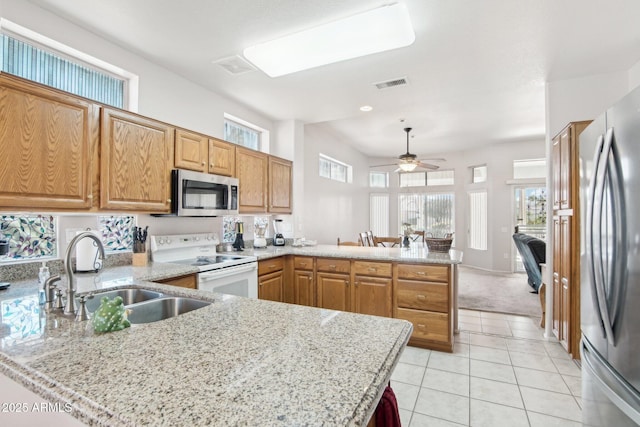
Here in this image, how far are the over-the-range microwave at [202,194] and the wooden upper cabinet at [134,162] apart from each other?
7cm

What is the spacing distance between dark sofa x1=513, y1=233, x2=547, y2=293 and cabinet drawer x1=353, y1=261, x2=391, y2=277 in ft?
10.0

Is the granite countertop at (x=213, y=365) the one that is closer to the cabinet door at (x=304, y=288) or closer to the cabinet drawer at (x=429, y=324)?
the cabinet drawer at (x=429, y=324)

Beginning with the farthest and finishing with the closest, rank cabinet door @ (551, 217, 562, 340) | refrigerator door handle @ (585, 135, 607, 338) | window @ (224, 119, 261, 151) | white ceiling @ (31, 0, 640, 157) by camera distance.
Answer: window @ (224, 119, 261, 151) < cabinet door @ (551, 217, 562, 340) < white ceiling @ (31, 0, 640, 157) < refrigerator door handle @ (585, 135, 607, 338)

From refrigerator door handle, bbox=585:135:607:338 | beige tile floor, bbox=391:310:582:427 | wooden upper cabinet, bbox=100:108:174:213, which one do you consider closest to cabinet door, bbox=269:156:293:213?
wooden upper cabinet, bbox=100:108:174:213

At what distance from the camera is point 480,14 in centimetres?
221

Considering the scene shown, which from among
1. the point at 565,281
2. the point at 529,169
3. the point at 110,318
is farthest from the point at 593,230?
the point at 529,169

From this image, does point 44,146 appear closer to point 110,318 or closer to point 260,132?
point 110,318

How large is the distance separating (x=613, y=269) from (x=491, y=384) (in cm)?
160

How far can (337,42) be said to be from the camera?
2.51 meters

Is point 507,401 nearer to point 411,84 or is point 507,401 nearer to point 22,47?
point 411,84

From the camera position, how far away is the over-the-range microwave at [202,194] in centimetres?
270

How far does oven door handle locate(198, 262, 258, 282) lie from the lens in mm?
2520

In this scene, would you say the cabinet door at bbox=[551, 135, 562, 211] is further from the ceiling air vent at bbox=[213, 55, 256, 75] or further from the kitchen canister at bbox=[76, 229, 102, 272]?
the kitchen canister at bbox=[76, 229, 102, 272]

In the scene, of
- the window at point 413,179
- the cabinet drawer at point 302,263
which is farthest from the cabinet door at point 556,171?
the window at point 413,179
